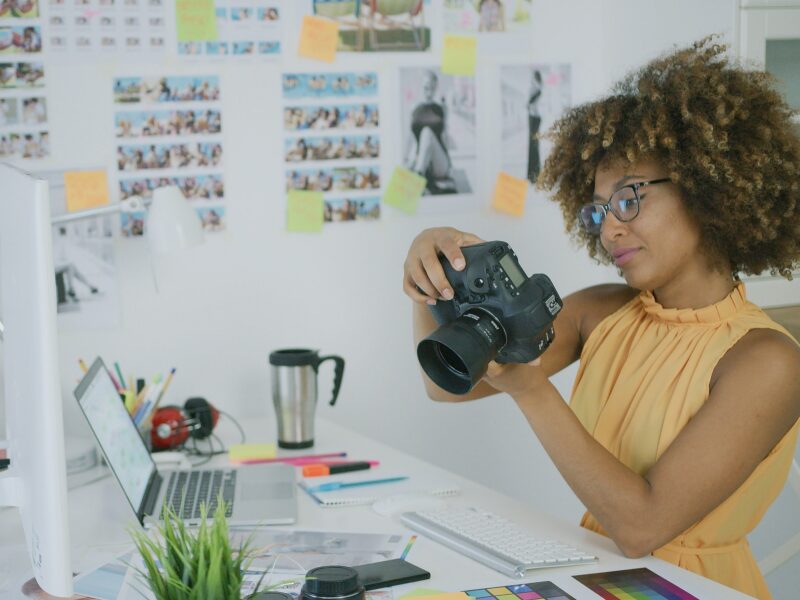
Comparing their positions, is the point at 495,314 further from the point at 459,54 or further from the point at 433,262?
the point at 459,54

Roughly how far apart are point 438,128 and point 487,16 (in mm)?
267

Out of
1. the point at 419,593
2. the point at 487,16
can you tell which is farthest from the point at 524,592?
the point at 487,16

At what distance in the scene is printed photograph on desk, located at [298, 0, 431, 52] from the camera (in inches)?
82.7

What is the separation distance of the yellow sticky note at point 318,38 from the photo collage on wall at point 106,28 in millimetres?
278

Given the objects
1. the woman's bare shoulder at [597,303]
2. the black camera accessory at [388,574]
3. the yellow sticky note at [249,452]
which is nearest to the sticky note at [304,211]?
the yellow sticky note at [249,452]

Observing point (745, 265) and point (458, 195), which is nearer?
point (745, 265)

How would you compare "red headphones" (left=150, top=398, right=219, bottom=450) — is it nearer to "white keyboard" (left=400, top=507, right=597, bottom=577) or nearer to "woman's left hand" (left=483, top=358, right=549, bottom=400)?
"white keyboard" (left=400, top=507, right=597, bottom=577)

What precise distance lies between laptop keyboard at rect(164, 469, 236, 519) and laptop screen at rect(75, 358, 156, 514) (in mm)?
45

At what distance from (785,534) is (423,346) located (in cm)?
141

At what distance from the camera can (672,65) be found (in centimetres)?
161

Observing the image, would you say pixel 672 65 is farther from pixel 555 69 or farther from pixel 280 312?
pixel 280 312

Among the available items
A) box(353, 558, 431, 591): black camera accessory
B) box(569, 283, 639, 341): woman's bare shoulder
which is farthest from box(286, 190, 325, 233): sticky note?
box(353, 558, 431, 591): black camera accessory

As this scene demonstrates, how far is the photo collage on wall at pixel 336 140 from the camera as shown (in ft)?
6.88

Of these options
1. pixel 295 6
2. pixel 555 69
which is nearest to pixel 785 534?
pixel 555 69
